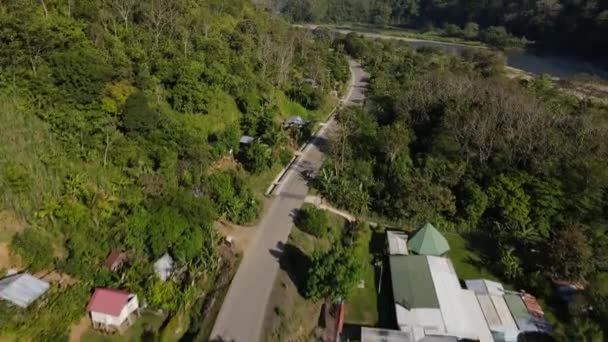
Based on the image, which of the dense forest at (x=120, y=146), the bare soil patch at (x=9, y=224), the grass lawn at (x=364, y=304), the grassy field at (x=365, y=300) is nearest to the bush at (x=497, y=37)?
the dense forest at (x=120, y=146)

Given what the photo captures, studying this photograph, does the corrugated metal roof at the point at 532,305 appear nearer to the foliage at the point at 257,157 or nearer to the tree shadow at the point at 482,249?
the tree shadow at the point at 482,249

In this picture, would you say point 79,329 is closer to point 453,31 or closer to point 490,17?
point 453,31

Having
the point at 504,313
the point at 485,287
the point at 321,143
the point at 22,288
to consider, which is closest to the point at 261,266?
the point at 22,288

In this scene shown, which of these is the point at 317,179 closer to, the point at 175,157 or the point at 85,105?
the point at 175,157

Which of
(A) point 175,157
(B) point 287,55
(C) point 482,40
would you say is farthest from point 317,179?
(C) point 482,40

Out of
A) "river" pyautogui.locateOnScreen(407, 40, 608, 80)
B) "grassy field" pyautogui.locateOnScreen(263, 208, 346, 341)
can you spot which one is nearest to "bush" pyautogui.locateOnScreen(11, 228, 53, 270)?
"grassy field" pyautogui.locateOnScreen(263, 208, 346, 341)
